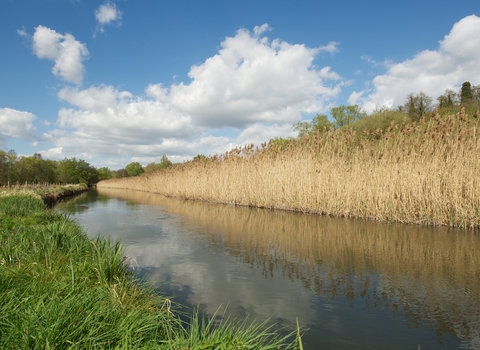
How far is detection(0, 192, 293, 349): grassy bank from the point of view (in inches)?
67.8

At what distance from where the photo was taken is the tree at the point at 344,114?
53.0 meters

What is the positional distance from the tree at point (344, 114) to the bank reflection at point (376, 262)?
161 feet

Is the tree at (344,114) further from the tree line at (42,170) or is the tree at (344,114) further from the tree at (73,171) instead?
the tree at (73,171)

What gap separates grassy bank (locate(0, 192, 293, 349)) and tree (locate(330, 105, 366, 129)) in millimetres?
53523

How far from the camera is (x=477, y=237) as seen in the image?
5691 millimetres

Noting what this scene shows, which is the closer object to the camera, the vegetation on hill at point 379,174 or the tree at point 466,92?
the vegetation on hill at point 379,174

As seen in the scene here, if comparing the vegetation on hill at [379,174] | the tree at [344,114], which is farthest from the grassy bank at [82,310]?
the tree at [344,114]

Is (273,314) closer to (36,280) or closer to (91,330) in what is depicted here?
(91,330)

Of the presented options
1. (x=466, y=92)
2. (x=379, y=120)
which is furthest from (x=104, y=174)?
(x=466, y=92)

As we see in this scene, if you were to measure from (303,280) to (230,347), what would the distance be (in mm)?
2194

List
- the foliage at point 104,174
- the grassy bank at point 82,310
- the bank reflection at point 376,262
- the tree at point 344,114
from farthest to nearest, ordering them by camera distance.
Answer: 1. the foliage at point 104,174
2. the tree at point 344,114
3. the bank reflection at point 376,262
4. the grassy bank at point 82,310

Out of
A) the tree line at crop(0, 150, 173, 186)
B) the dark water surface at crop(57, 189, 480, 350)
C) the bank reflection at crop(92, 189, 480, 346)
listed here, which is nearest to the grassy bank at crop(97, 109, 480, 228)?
the bank reflection at crop(92, 189, 480, 346)

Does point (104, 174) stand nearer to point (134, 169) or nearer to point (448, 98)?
point (134, 169)

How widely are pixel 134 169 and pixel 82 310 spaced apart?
96126 millimetres
